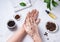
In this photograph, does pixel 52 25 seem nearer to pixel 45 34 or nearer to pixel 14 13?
pixel 45 34

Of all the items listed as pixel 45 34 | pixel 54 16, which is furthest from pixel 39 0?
pixel 45 34

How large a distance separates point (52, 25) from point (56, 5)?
0.16m

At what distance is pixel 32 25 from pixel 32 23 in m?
0.02

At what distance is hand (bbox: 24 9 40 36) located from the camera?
3.63 ft

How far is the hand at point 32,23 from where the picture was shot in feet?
3.63

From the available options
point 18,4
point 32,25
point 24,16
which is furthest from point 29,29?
point 18,4

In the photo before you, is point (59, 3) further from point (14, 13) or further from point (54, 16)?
point (14, 13)

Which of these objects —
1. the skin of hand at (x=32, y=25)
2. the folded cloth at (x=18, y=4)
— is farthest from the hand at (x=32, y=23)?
the folded cloth at (x=18, y=4)

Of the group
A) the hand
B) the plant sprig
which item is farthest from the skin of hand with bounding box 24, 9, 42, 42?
the plant sprig

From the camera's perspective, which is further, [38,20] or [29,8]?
[29,8]

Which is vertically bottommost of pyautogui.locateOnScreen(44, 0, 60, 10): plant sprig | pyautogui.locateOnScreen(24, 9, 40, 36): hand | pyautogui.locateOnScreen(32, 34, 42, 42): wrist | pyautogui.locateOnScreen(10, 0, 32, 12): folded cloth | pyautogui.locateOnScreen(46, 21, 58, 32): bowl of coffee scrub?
pyautogui.locateOnScreen(32, 34, 42, 42): wrist

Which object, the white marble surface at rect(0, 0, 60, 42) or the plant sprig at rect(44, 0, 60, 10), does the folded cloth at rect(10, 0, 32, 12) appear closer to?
the white marble surface at rect(0, 0, 60, 42)

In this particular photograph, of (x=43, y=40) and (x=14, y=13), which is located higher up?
(x=14, y=13)

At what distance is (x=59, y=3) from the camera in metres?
1.29
